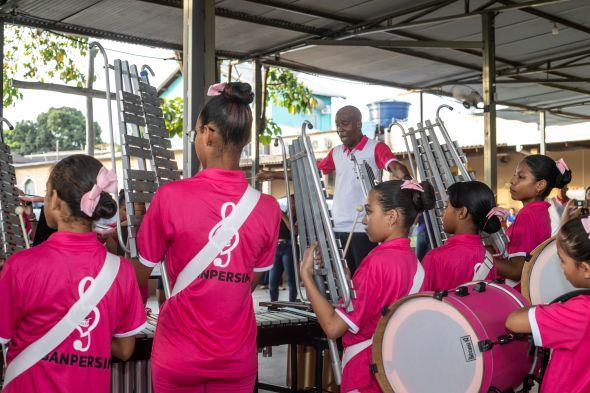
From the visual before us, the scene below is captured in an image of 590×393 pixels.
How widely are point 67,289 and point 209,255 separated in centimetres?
51

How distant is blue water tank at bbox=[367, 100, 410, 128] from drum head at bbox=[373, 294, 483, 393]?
18.7m

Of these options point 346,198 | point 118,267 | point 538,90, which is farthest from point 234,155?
point 538,90

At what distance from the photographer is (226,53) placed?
35.2 feet

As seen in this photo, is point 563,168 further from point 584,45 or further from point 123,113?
point 584,45

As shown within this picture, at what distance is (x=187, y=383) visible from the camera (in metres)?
2.57

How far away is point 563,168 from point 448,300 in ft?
6.73

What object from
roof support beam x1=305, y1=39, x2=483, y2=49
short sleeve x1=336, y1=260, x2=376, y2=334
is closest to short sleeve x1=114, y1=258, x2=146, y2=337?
short sleeve x1=336, y1=260, x2=376, y2=334

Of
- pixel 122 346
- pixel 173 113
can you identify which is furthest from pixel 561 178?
pixel 173 113

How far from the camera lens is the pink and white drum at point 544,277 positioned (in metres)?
3.78

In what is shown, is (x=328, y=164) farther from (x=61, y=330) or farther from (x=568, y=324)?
(x=61, y=330)

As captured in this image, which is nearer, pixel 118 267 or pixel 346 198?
pixel 118 267

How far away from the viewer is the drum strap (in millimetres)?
3818

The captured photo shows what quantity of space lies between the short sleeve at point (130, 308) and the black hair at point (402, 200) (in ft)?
4.43

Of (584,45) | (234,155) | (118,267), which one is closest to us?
(118,267)
